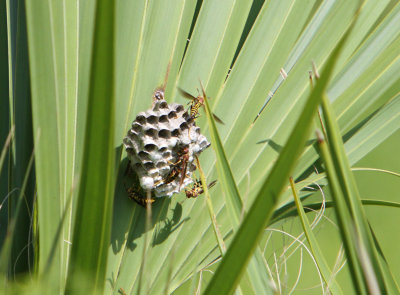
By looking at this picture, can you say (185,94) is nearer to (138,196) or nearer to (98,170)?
(138,196)

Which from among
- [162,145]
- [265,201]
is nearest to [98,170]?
[265,201]

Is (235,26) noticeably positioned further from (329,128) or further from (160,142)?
(329,128)

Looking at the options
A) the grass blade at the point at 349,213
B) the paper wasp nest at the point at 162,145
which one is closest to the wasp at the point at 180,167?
the paper wasp nest at the point at 162,145

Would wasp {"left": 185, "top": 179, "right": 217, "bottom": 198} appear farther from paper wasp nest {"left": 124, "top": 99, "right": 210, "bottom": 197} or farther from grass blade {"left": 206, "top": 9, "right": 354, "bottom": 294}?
grass blade {"left": 206, "top": 9, "right": 354, "bottom": 294}

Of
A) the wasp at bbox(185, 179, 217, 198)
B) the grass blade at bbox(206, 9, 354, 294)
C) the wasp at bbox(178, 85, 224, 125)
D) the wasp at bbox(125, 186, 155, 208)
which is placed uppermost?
the wasp at bbox(178, 85, 224, 125)

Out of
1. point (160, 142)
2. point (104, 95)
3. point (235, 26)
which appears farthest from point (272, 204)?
point (235, 26)

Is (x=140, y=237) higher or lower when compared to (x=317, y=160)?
lower

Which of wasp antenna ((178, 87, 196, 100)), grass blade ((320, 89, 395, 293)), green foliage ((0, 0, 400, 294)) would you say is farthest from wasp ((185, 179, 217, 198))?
grass blade ((320, 89, 395, 293))
